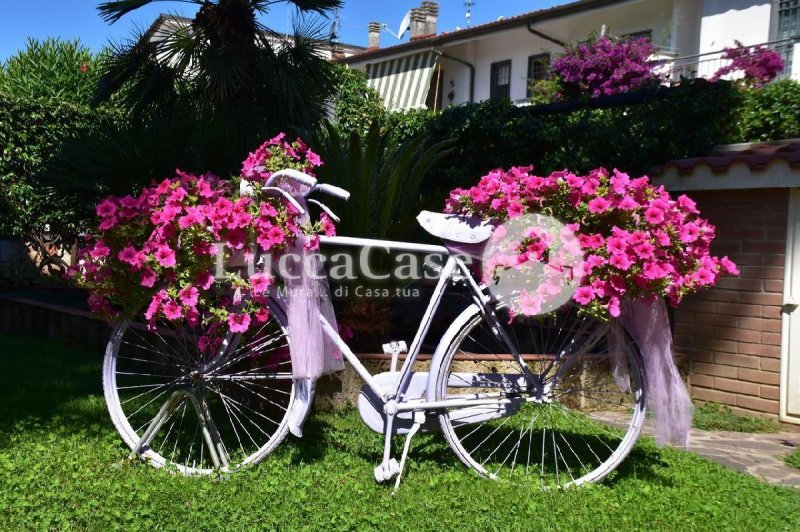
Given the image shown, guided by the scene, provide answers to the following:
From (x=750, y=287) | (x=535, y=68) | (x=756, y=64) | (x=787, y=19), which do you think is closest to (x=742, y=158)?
(x=750, y=287)

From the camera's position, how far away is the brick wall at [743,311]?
20.0ft

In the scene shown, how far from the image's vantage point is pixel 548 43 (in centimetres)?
1992

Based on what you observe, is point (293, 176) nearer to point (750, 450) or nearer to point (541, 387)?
point (541, 387)

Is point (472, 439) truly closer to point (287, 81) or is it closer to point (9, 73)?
point (287, 81)

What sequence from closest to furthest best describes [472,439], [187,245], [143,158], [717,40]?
[187,245]
[472,439]
[143,158]
[717,40]

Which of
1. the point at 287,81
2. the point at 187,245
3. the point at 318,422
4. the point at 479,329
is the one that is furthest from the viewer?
the point at 287,81

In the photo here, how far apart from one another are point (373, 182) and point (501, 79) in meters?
16.0

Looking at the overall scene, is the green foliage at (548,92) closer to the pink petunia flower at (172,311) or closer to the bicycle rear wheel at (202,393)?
the bicycle rear wheel at (202,393)

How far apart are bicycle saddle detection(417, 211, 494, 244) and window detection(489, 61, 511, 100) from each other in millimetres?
17736

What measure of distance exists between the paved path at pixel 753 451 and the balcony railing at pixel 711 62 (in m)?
8.47

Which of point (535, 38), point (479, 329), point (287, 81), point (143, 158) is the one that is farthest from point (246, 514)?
point (535, 38)

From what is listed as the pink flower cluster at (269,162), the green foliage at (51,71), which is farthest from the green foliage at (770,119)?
the green foliage at (51,71)

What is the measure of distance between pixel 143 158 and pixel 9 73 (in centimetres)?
1169

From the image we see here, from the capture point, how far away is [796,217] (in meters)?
5.97
